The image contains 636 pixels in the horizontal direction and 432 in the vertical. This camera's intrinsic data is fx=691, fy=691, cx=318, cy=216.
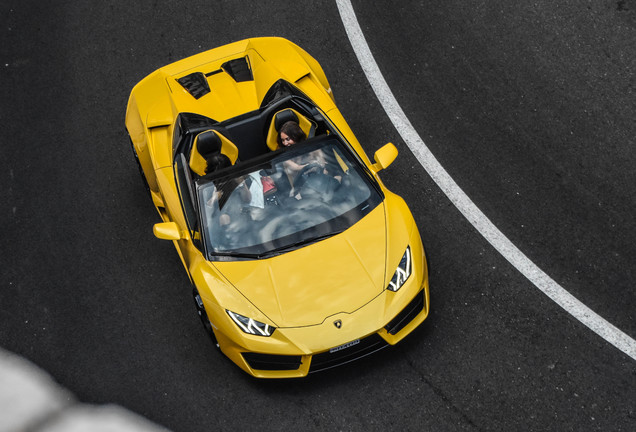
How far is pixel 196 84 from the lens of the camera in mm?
6559

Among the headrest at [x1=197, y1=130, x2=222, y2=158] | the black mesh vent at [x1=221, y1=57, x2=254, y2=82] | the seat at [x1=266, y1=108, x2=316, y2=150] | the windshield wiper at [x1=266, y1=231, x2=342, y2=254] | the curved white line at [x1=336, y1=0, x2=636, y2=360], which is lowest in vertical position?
the curved white line at [x1=336, y1=0, x2=636, y2=360]

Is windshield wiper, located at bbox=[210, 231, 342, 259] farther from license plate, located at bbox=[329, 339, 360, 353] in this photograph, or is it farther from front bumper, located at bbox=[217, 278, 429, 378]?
license plate, located at bbox=[329, 339, 360, 353]

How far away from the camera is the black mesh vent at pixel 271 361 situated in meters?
5.22

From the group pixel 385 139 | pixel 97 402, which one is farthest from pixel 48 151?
pixel 385 139

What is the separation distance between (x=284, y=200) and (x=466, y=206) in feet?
6.78

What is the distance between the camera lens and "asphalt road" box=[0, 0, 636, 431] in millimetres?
5648

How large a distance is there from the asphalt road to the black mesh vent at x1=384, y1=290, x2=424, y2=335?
50 centimetres

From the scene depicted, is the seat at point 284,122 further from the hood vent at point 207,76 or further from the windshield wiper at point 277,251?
the windshield wiper at point 277,251

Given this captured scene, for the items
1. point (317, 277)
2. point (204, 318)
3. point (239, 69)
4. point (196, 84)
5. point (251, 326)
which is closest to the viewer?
point (251, 326)

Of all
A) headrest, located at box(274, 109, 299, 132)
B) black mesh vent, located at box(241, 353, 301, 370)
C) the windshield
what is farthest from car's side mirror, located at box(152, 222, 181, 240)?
headrest, located at box(274, 109, 299, 132)

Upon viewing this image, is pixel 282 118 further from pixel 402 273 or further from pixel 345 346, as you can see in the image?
pixel 345 346

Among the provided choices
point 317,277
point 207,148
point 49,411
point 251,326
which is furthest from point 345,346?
point 49,411

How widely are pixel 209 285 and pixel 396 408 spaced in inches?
70.6

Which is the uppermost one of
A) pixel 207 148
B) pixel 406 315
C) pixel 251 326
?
pixel 207 148
